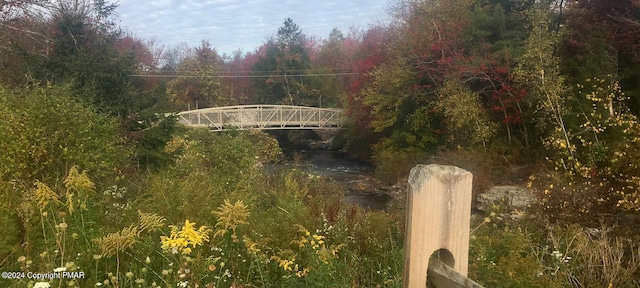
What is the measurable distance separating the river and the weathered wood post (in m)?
10.3

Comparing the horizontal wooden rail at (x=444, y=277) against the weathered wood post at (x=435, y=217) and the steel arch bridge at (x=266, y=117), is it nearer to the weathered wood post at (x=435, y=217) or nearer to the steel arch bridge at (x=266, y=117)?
the weathered wood post at (x=435, y=217)

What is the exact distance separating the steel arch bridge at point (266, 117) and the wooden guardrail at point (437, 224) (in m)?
21.1

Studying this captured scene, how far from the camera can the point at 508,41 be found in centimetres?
1508

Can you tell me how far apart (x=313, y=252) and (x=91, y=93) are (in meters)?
7.13

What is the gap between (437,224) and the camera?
151 centimetres

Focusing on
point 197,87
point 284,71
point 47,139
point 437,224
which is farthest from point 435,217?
point 284,71

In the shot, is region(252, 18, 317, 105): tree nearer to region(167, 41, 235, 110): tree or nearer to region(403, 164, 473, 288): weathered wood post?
region(167, 41, 235, 110): tree

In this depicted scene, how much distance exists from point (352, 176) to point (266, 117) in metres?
7.83

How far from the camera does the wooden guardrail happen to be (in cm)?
148

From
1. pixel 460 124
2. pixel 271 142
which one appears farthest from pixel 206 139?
pixel 460 124

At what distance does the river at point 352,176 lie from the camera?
50.0 ft

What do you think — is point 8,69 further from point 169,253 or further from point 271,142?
point 271,142

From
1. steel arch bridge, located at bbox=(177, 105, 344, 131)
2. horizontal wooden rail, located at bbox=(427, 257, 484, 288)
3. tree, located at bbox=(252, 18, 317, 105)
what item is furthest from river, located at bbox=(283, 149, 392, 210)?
horizontal wooden rail, located at bbox=(427, 257, 484, 288)

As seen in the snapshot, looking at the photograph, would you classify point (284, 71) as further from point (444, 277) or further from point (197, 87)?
point (444, 277)
